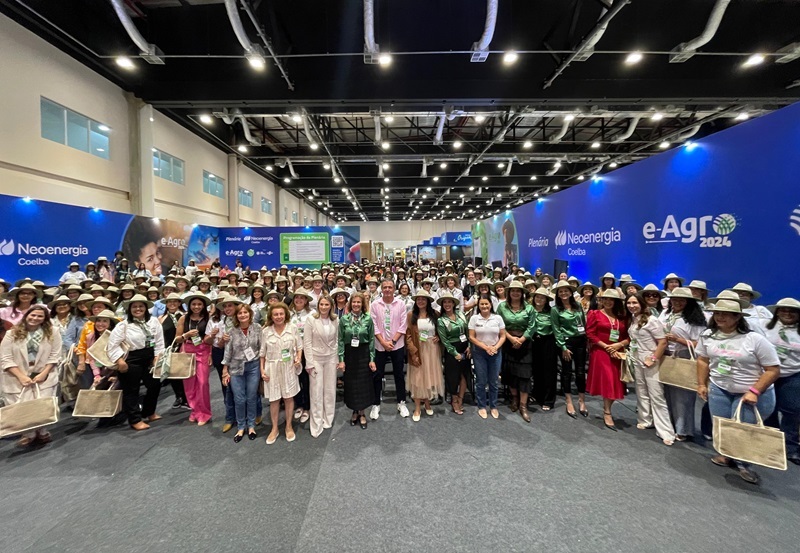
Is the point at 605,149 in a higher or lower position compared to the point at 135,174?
higher

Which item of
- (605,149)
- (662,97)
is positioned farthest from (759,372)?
(605,149)

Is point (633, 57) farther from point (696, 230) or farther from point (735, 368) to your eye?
point (735, 368)

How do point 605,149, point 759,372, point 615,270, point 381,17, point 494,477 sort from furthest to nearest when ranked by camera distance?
point 605,149 < point 615,270 < point 381,17 < point 494,477 < point 759,372

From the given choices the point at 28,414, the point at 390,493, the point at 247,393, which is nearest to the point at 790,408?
the point at 390,493

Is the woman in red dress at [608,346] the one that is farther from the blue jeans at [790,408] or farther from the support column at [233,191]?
the support column at [233,191]

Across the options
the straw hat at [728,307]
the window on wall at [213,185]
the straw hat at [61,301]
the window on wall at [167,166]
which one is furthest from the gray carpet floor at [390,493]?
the window on wall at [213,185]

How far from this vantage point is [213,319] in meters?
3.97

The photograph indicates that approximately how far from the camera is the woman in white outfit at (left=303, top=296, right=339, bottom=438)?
11.9 ft

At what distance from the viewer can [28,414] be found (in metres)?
3.19

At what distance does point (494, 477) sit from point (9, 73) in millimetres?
11243

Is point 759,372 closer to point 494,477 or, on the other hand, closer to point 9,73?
point 494,477

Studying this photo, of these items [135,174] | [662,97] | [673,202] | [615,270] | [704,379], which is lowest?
[704,379]

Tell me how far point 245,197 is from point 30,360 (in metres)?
15.0

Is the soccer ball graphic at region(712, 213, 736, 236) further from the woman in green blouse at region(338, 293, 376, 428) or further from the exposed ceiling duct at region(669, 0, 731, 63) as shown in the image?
the woman in green blouse at region(338, 293, 376, 428)
